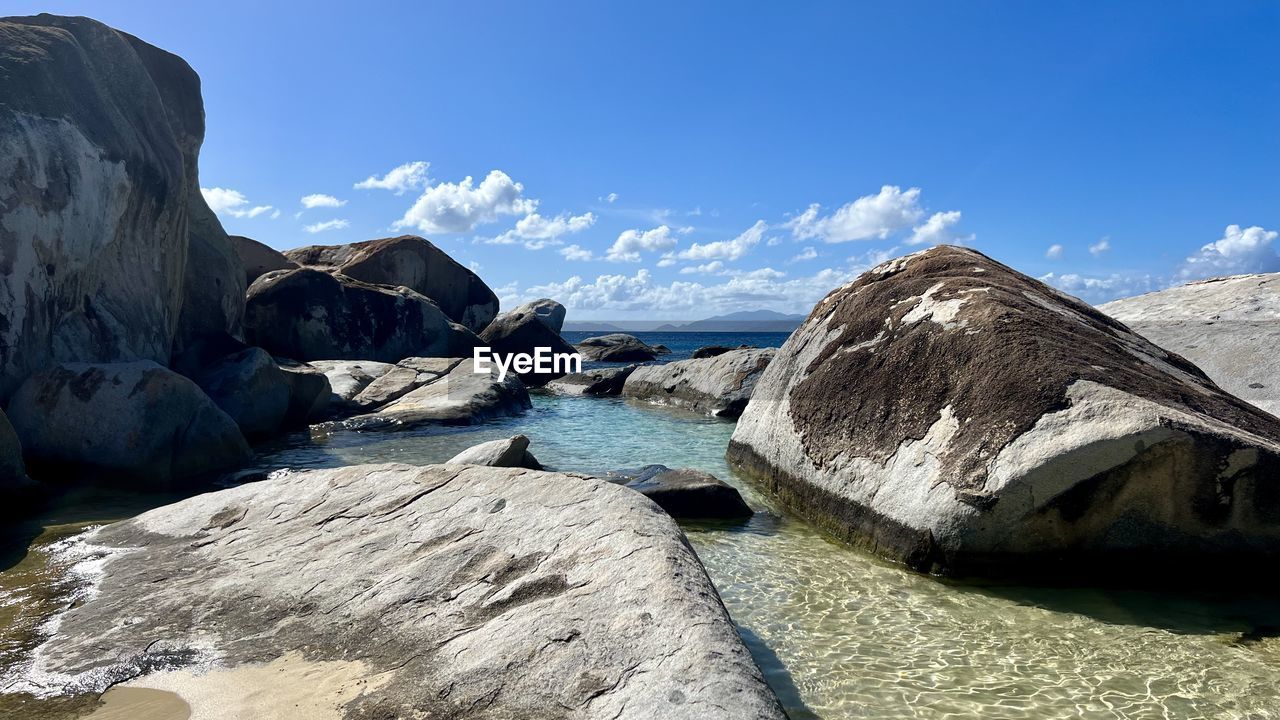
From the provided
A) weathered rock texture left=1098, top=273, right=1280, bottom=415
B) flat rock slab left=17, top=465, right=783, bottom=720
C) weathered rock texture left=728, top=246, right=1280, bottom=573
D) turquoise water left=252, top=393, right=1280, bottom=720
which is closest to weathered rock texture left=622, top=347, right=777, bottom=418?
weathered rock texture left=1098, top=273, right=1280, bottom=415

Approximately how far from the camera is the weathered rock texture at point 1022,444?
17.8 ft

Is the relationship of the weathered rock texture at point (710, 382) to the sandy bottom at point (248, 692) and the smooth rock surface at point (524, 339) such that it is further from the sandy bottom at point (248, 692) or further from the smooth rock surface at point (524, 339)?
the sandy bottom at point (248, 692)

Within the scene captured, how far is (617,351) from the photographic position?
47.8 m

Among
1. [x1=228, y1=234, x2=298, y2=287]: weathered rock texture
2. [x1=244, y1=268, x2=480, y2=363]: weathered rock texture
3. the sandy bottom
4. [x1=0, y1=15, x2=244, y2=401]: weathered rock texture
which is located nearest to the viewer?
the sandy bottom

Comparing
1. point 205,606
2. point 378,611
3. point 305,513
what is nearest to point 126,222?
point 305,513

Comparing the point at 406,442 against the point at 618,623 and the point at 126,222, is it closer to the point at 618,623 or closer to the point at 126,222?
the point at 126,222

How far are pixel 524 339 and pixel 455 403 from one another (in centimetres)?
1419

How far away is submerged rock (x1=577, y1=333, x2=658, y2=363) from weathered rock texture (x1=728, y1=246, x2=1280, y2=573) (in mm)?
38615

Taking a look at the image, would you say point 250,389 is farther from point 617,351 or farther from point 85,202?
point 617,351

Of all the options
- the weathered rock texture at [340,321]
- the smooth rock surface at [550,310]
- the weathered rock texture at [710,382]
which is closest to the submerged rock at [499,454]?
the weathered rock texture at [710,382]

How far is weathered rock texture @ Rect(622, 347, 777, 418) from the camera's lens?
18344 millimetres

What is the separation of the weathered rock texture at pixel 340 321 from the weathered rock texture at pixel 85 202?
899 cm

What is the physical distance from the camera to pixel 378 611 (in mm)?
4414

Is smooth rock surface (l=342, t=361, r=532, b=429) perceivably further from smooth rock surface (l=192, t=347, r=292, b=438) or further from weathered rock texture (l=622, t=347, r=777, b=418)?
weathered rock texture (l=622, t=347, r=777, b=418)
